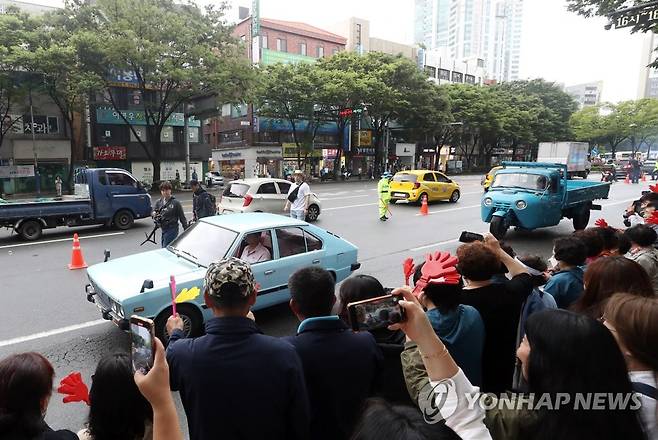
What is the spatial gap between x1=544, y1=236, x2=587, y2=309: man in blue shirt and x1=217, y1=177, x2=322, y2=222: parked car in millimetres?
10626

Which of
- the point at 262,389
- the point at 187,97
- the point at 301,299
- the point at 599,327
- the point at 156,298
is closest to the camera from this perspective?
the point at 599,327

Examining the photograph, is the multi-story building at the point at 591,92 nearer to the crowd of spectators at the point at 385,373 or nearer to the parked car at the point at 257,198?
the parked car at the point at 257,198

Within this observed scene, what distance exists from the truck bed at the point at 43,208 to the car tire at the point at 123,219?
81 cm

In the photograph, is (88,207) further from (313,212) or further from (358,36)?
(358,36)

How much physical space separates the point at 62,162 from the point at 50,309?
2493 centimetres

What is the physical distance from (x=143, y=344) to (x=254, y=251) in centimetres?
415

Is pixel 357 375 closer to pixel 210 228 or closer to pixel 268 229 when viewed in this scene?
pixel 268 229

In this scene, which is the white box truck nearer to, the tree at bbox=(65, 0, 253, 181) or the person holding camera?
the tree at bbox=(65, 0, 253, 181)

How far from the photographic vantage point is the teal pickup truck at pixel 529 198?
410 inches

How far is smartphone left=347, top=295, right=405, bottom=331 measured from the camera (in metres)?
1.65

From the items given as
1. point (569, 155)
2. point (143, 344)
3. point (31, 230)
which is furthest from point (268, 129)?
point (143, 344)

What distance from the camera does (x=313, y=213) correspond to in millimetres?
14523

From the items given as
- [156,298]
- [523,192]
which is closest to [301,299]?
[156,298]

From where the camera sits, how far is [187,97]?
2392 cm
